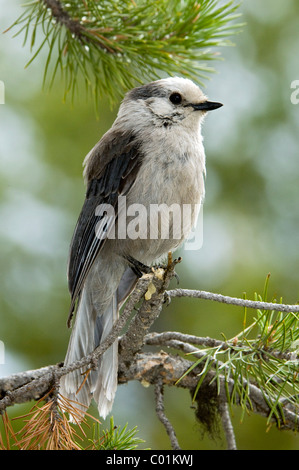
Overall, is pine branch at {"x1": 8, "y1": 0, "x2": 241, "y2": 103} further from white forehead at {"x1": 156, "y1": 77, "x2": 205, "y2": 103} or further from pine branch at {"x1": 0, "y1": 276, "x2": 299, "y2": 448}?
pine branch at {"x1": 0, "y1": 276, "x2": 299, "y2": 448}

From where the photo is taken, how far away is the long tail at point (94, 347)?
2416mm

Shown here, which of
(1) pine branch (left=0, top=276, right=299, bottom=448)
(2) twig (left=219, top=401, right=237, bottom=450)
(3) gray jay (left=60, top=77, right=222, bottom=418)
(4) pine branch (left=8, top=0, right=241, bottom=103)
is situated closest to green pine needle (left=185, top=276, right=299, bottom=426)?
(1) pine branch (left=0, top=276, right=299, bottom=448)

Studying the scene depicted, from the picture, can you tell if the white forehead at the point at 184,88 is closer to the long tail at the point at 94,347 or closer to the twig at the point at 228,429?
the long tail at the point at 94,347

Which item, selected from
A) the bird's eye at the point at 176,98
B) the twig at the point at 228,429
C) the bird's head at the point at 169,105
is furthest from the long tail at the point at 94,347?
the bird's eye at the point at 176,98

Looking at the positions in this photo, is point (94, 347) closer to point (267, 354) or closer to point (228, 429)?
point (228, 429)

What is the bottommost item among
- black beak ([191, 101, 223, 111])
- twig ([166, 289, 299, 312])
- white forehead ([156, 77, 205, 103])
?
twig ([166, 289, 299, 312])

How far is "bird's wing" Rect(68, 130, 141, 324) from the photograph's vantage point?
2.70 metres

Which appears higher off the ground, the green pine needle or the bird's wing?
the bird's wing

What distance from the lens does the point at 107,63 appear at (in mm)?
2547

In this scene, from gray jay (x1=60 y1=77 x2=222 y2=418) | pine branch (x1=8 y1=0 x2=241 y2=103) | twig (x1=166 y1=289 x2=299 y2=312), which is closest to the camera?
twig (x1=166 y1=289 x2=299 y2=312)

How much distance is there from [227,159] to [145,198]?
106 cm

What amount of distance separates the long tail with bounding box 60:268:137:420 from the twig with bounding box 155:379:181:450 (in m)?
0.20

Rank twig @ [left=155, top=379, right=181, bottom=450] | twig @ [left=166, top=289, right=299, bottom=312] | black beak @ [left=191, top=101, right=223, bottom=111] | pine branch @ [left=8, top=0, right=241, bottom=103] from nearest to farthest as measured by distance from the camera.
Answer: twig @ [left=166, top=289, right=299, bottom=312]
twig @ [left=155, top=379, right=181, bottom=450]
pine branch @ [left=8, top=0, right=241, bottom=103]
black beak @ [left=191, top=101, right=223, bottom=111]

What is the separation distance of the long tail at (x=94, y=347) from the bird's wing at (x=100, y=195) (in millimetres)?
177
